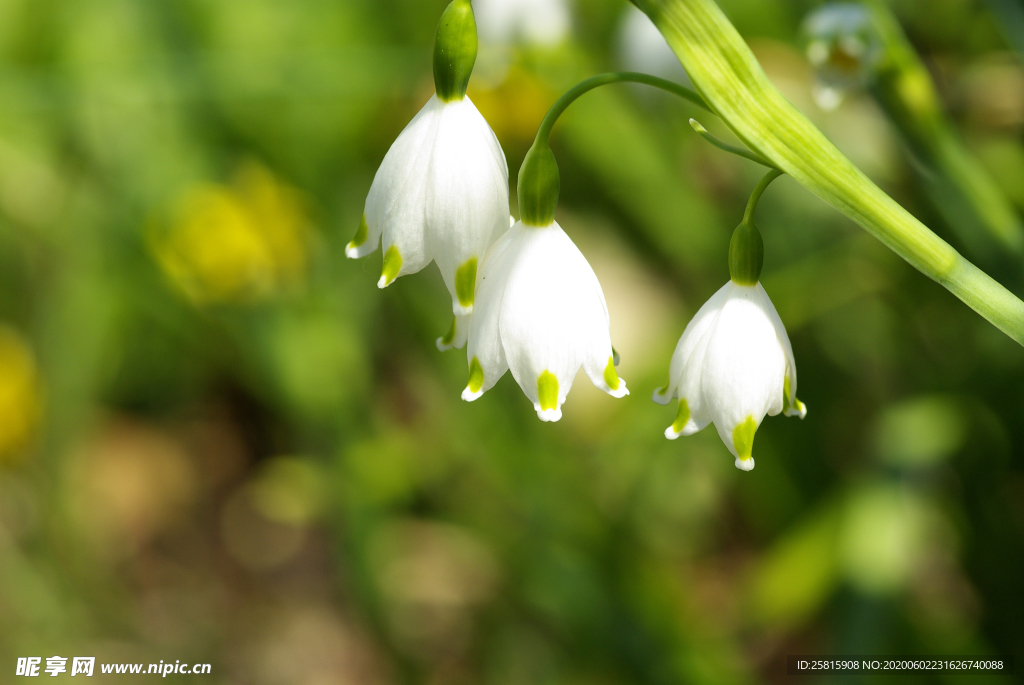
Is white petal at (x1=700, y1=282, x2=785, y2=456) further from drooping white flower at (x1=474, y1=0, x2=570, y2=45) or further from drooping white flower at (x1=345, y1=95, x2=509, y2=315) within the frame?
drooping white flower at (x1=474, y1=0, x2=570, y2=45)

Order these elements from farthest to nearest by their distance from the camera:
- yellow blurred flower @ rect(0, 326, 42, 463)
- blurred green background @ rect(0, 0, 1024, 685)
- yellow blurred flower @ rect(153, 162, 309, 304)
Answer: yellow blurred flower @ rect(0, 326, 42, 463) → yellow blurred flower @ rect(153, 162, 309, 304) → blurred green background @ rect(0, 0, 1024, 685)

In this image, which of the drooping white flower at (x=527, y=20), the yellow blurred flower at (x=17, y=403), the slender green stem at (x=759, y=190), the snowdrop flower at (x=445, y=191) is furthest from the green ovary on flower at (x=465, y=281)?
the yellow blurred flower at (x=17, y=403)

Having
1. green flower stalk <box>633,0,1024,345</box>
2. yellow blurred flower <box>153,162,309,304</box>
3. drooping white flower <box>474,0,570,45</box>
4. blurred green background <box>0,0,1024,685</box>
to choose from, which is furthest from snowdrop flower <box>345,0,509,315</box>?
yellow blurred flower <box>153,162,309,304</box>

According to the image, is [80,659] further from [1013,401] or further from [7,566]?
[1013,401]

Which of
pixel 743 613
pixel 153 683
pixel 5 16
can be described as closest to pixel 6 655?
pixel 153 683

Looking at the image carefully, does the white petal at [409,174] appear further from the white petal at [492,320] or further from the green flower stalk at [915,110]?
the green flower stalk at [915,110]
